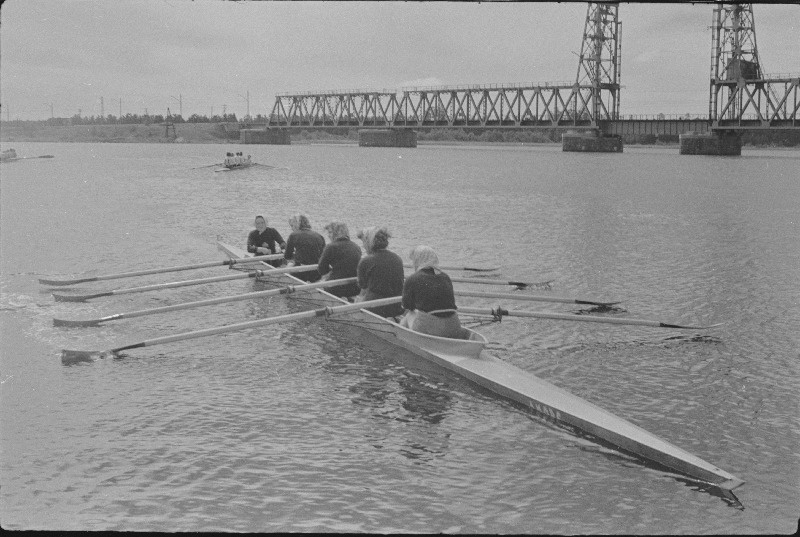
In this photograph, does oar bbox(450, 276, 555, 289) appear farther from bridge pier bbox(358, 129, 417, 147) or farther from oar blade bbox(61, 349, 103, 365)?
bridge pier bbox(358, 129, 417, 147)

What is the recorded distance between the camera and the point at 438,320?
46.0ft

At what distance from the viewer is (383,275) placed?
1592 centimetres

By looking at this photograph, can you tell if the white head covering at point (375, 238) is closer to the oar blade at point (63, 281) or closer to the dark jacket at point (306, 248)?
the dark jacket at point (306, 248)

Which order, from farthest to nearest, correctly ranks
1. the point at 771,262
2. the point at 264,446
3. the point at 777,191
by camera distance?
the point at 777,191
the point at 771,262
the point at 264,446

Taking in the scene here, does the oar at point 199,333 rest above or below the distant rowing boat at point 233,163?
below

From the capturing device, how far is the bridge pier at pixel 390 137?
186625 millimetres

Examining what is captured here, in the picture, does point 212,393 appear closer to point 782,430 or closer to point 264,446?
point 264,446

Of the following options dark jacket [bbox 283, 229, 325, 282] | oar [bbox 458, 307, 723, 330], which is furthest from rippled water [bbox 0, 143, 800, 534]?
dark jacket [bbox 283, 229, 325, 282]

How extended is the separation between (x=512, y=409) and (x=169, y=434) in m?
4.87

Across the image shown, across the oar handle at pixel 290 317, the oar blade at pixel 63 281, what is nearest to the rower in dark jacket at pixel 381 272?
the oar handle at pixel 290 317

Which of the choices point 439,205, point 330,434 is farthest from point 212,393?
point 439,205

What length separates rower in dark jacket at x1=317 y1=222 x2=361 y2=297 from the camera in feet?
57.7

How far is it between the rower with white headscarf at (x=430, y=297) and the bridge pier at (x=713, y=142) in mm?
131032

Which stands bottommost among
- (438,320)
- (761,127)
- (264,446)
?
(264,446)
